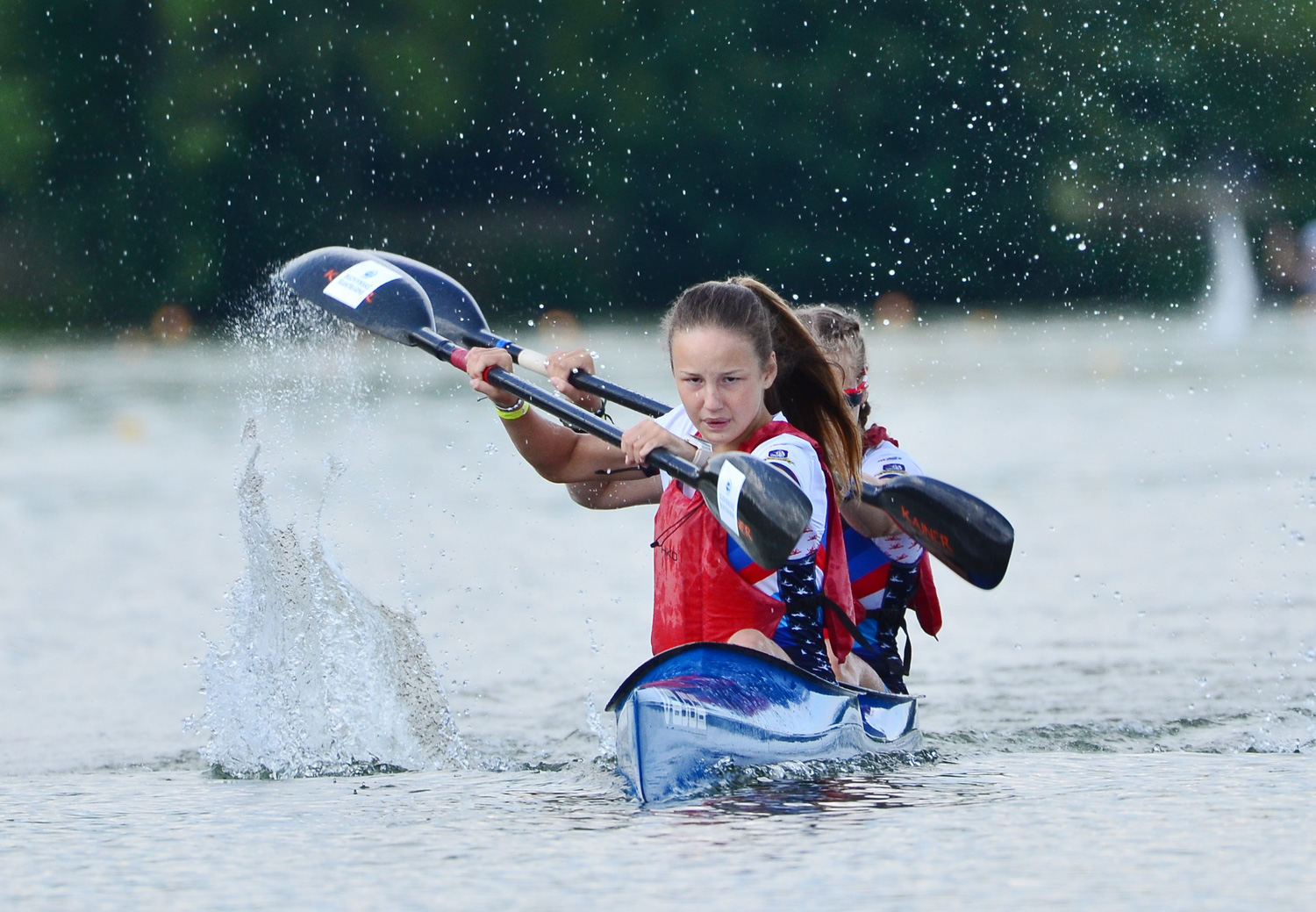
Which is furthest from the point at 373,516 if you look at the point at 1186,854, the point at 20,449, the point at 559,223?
the point at 559,223

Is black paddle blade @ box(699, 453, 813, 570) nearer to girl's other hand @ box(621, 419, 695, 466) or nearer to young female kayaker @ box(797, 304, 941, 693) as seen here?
girl's other hand @ box(621, 419, 695, 466)

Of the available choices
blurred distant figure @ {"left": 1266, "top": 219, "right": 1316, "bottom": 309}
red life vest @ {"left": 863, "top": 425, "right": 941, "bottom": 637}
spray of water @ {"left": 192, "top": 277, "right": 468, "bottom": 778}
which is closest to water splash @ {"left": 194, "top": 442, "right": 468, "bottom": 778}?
spray of water @ {"left": 192, "top": 277, "right": 468, "bottom": 778}

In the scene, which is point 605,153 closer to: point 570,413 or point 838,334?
point 838,334

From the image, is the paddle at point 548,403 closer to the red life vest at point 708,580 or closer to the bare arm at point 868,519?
the red life vest at point 708,580

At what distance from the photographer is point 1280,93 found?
1103 inches

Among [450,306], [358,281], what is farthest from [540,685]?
[358,281]

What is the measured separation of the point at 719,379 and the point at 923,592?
52.7 inches

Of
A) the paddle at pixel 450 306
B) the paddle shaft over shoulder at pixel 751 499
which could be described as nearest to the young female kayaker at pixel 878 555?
the paddle shaft over shoulder at pixel 751 499

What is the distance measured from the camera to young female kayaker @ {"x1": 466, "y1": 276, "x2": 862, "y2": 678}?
176 inches

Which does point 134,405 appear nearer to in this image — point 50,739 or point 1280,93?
point 50,739

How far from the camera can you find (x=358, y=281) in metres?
5.95

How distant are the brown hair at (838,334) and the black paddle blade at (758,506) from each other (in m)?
0.82

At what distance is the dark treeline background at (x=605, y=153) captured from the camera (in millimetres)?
26578

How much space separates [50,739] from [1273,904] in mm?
4039
